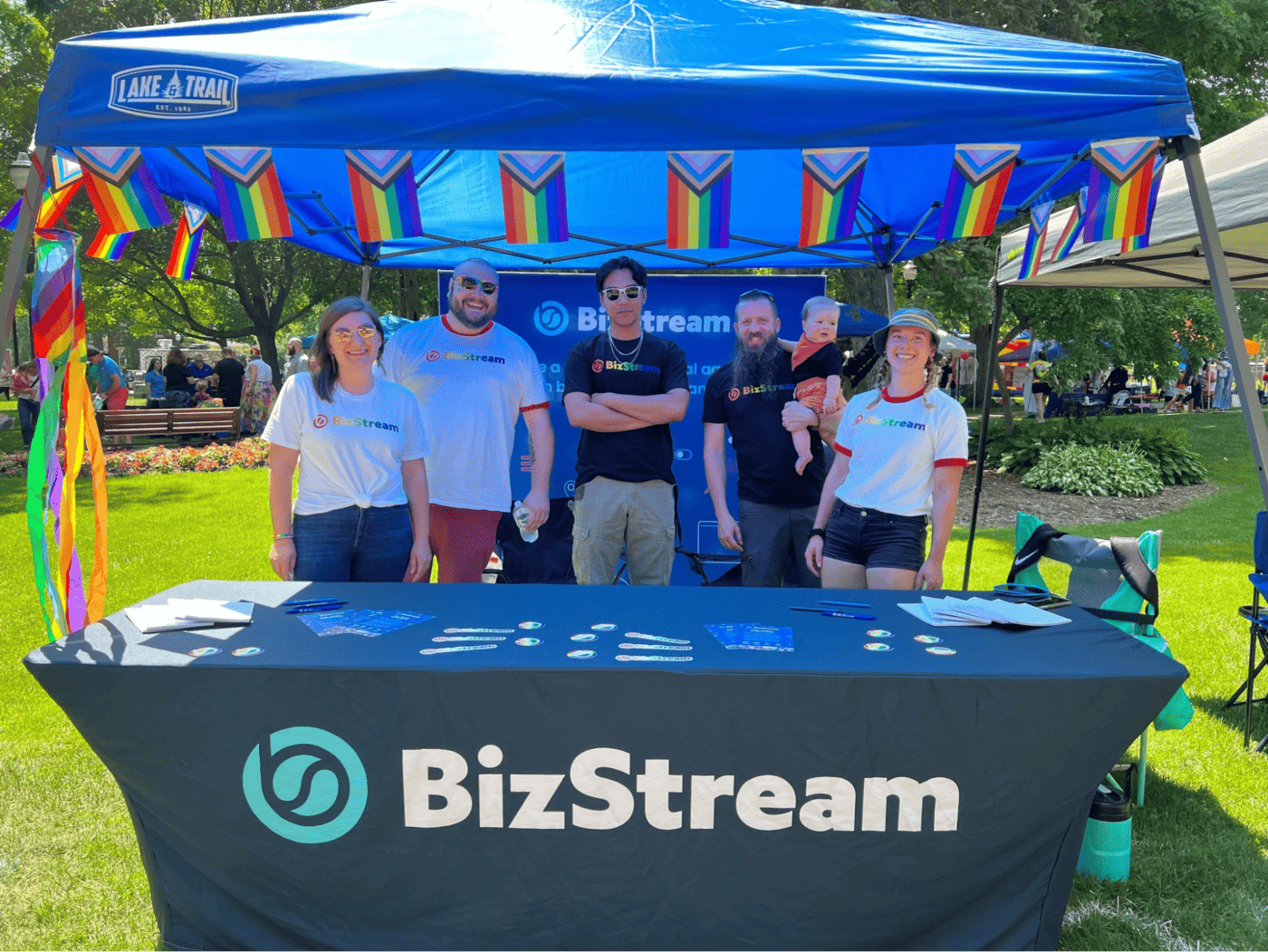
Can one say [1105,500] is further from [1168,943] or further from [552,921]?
[552,921]

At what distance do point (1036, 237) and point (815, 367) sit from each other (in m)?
1.13

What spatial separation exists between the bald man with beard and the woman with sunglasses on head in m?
1.33

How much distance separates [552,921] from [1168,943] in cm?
168

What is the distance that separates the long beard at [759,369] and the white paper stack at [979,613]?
4.49ft

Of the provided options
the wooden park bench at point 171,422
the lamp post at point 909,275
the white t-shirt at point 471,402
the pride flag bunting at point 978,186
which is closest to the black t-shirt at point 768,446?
the white t-shirt at point 471,402

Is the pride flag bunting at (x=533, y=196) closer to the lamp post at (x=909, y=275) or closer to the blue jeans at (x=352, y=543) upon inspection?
the blue jeans at (x=352, y=543)

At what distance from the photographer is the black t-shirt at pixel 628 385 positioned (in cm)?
373

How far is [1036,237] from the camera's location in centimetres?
393

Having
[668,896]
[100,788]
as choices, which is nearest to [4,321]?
[100,788]

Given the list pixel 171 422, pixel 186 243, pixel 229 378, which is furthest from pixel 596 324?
pixel 229 378

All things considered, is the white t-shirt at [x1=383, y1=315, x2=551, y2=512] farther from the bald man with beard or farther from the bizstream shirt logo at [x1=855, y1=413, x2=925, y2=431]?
the bizstream shirt logo at [x1=855, y1=413, x2=925, y2=431]

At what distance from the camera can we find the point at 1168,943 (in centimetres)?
243

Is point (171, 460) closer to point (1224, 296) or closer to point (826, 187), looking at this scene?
point (826, 187)

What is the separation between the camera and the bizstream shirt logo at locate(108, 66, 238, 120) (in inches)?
97.7
